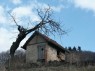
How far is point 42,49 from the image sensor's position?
49.7 m

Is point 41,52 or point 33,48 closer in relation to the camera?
point 41,52

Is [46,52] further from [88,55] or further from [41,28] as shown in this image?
[41,28]

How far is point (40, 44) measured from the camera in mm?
49875

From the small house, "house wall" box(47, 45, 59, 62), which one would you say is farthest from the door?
"house wall" box(47, 45, 59, 62)

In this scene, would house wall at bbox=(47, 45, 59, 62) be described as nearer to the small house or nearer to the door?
the small house

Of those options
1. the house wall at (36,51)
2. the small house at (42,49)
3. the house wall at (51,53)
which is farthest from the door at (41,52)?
the house wall at (51,53)

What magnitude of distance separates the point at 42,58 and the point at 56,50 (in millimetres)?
2431

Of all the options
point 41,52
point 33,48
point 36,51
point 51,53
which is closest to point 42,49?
point 41,52

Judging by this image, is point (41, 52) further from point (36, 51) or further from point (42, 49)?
point (36, 51)

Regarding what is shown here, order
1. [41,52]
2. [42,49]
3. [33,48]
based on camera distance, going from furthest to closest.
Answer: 1. [33,48]
2. [42,49]
3. [41,52]

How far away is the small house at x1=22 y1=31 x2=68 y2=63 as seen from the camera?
1916 inches

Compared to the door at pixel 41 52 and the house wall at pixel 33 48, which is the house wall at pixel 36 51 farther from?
the door at pixel 41 52

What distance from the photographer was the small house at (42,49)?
160 feet

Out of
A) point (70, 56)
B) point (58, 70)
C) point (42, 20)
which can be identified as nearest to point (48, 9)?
point (42, 20)
